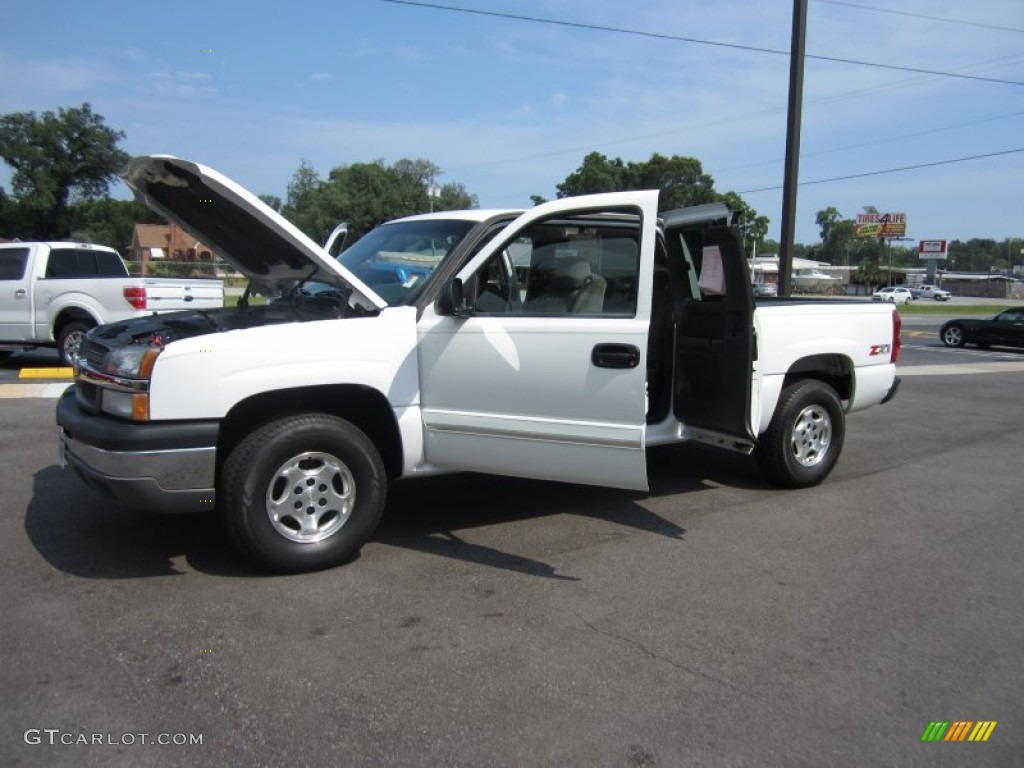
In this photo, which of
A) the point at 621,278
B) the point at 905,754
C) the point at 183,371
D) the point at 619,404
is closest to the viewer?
the point at 905,754

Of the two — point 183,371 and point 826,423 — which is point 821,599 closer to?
point 826,423

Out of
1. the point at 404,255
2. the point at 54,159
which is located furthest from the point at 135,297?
the point at 54,159

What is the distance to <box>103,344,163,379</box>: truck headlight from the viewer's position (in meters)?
3.79

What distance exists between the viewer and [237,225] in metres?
4.80

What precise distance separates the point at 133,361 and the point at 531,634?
Result: 2.34 m

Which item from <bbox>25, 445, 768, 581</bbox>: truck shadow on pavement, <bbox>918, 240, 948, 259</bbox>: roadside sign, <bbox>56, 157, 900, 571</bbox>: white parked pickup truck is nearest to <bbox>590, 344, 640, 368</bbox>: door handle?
<bbox>56, 157, 900, 571</bbox>: white parked pickup truck

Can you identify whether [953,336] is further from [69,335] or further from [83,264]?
[69,335]

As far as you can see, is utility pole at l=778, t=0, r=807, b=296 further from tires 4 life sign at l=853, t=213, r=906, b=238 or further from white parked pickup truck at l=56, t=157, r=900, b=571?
tires 4 life sign at l=853, t=213, r=906, b=238

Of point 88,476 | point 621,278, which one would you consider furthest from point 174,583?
point 621,278

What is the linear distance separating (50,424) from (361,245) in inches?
169

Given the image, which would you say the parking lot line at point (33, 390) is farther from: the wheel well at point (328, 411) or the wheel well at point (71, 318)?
the wheel well at point (328, 411)

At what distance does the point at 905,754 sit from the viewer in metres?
2.78

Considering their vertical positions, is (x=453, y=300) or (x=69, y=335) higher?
(x=453, y=300)

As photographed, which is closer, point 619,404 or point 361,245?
point 619,404
